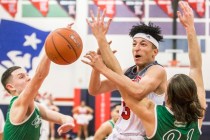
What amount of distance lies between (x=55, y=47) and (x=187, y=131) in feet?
3.81

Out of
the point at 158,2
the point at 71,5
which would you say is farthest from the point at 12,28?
the point at 158,2

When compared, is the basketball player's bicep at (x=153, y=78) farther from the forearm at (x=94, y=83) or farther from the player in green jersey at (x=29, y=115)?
the player in green jersey at (x=29, y=115)

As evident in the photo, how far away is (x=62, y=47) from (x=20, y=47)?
314 inches

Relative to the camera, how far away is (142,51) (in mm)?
3395

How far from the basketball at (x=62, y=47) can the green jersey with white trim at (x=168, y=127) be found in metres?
0.89

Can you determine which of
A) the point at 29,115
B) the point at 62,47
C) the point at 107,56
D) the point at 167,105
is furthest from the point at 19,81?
the point at 167,105

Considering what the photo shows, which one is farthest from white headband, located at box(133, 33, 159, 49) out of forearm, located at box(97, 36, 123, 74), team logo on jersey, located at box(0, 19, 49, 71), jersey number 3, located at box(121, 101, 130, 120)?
team logo on jersey, located at box(0, 19, 49, 71)

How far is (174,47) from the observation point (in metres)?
10.3

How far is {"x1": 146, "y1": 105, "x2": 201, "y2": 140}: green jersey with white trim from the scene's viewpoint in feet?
9.14

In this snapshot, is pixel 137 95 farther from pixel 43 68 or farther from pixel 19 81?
pixel 19 81

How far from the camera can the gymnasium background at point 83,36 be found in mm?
10398

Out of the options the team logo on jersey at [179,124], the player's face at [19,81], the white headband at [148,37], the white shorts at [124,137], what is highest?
the white headband at [148,37]

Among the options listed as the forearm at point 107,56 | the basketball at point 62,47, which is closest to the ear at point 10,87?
the basketball at point 62,47

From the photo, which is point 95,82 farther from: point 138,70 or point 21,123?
point 21,123
